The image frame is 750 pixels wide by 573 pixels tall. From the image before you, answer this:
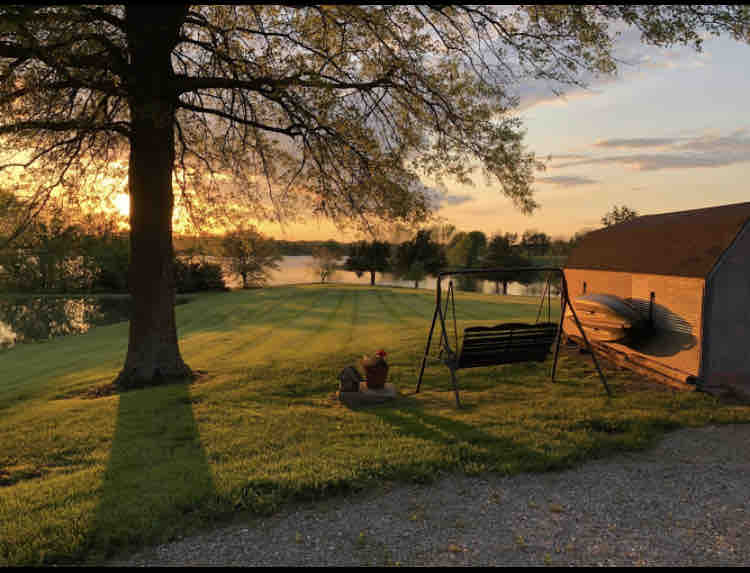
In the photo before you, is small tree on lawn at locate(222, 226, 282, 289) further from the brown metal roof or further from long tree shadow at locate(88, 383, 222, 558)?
long tree shadow at locate(88, 383, 222, 558)

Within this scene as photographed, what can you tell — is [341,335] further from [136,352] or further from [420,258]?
[420,258]

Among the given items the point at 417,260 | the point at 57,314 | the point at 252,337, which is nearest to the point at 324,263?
the point at 417,260

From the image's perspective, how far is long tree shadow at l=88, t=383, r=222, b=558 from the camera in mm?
3967

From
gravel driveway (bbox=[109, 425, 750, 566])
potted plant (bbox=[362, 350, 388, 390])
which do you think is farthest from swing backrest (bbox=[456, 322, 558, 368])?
gravel driveway (bbox=[109, 425, 750, 566])

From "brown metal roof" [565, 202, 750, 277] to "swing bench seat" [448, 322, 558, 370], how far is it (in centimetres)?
303

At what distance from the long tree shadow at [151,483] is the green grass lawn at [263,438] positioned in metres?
0.02

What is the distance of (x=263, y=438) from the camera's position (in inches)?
248

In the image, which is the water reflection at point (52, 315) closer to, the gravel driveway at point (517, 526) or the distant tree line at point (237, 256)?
the distant tree line at point (237, 256)

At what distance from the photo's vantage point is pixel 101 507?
439 cm

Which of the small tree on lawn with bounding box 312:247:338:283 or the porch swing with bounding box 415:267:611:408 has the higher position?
the small tree on lawn with bounding box 312:247:338:283

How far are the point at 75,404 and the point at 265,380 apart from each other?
3.95m

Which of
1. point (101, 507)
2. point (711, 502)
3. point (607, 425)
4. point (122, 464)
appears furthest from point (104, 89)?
point (711, 502)

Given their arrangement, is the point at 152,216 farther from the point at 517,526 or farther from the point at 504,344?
the point at 517,526

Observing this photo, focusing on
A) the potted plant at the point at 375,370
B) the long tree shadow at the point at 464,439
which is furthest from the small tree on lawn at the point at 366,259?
the long tree shadow at the point at 464,439
